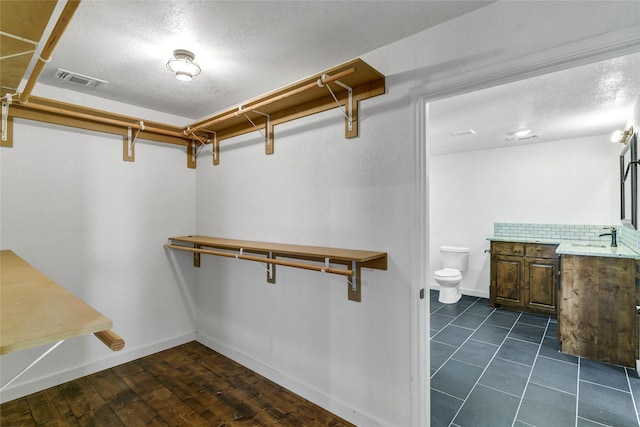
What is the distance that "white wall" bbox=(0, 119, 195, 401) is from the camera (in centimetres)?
238

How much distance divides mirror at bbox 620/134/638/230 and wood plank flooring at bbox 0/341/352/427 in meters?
3.00

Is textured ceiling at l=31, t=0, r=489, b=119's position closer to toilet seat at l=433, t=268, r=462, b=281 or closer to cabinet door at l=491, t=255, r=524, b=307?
toilet seat at l=433, t=268, r=462, b=281

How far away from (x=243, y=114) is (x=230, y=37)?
0.77 metres

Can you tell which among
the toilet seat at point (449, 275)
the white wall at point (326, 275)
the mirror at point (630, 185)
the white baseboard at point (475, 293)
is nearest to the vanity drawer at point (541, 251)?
the mirror at point (630, 185)

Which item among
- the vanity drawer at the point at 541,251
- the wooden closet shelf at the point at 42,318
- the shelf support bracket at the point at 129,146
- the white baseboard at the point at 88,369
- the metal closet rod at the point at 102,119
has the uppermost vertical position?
the metal closet rod at the point at 102,119

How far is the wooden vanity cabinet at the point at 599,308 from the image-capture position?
2.74 m

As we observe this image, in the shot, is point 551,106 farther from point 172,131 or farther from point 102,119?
point 102,119

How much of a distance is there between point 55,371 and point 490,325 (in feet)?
14.0

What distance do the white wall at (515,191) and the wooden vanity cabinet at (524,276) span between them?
499 millimetres

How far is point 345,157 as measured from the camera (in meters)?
2.11

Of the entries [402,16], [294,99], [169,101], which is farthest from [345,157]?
[169,101]

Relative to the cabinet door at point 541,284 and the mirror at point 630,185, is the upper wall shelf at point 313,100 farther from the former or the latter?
the cabinet door at point 541,284

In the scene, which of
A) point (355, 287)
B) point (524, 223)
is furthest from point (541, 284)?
point (355, 287)

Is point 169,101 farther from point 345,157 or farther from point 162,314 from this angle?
point 162,314
